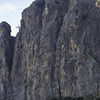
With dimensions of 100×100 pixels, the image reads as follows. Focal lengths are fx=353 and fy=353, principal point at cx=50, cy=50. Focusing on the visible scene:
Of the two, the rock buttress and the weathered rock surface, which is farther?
the weathered rock surface

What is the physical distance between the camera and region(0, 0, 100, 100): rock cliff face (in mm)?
48844

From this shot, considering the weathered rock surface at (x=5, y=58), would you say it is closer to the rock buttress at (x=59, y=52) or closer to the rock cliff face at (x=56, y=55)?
the rock cliff face at (x=56, y=55)

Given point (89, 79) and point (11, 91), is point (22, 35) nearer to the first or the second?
point (11, 91)

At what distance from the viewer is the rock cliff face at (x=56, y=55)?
160 feet

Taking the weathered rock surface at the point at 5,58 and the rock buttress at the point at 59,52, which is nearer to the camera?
the rock buttress at the point at 59,52

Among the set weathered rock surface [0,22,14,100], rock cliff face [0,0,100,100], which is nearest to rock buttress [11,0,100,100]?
rock cliff face [0,0,100,100]

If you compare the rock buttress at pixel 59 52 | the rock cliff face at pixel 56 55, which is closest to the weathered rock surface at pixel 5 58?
the rock cliff face at pixel 56 55

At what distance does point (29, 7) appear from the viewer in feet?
203

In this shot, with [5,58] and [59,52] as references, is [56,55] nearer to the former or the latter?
[59,52]

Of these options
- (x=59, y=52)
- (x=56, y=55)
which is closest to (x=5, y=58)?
(x=56, y=55)

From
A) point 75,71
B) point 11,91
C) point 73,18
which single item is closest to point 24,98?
point 11,91

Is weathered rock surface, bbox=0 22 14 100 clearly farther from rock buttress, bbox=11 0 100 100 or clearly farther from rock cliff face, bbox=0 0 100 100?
rock buttress, bbox=11 0 100 100

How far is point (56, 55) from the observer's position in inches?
2073

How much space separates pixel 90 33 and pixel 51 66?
7.99m
